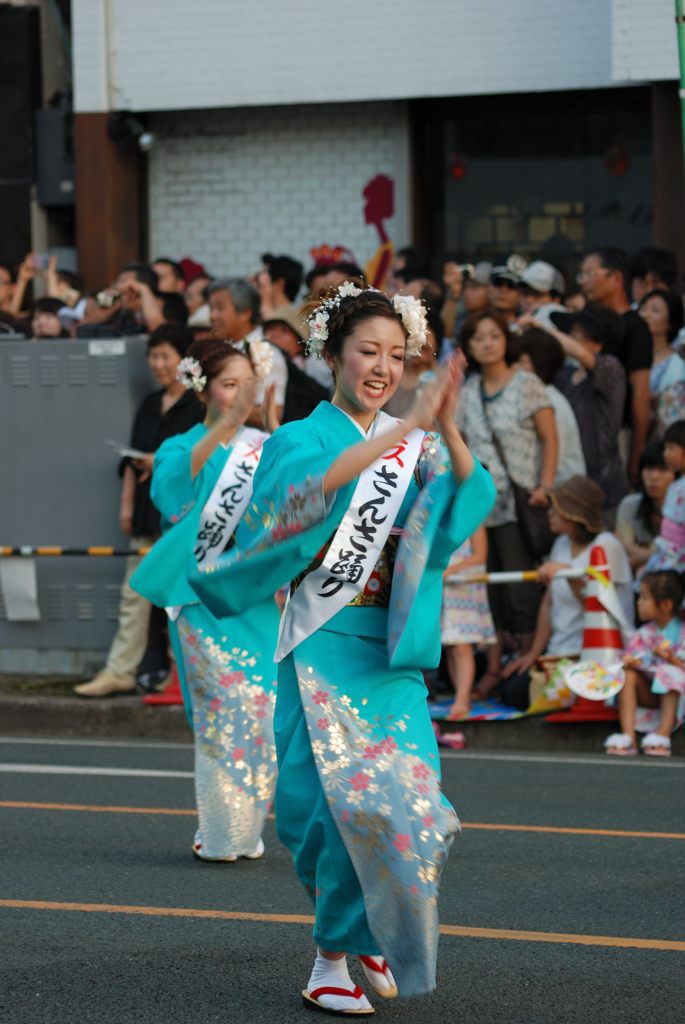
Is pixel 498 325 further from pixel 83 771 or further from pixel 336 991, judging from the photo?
pixel 336 991

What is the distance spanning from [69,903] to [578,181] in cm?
1094

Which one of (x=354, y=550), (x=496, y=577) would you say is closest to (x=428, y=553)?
(x=354, y=550)

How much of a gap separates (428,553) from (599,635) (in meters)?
4.78

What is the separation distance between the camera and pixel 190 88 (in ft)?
53.4

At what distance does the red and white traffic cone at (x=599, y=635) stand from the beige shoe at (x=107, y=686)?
2.75 m

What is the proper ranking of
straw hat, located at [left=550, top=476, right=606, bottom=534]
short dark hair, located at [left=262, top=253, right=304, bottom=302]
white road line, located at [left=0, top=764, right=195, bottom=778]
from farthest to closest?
short dark hair, located at [left=262, top=253, right=304, bottom=302] → straw hat, located at [left=550, top=476, right=606, bottom=534] → white road line, located at [left=0, top=764, right=195, bottom=778]

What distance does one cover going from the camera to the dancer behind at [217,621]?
271 inches

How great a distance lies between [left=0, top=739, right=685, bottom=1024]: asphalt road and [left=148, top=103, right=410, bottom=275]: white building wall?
28.2 ft

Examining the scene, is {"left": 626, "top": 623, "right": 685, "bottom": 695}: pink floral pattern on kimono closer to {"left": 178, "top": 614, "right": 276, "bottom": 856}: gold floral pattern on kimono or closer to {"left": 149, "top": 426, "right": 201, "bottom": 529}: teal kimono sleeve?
{"left": 178, "top": 614, "right": 276, "bottom": 856}: gold floral pattern on kimono

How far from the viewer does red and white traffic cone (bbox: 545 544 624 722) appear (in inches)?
369

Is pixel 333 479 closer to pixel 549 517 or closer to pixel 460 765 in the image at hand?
pixel 460 765

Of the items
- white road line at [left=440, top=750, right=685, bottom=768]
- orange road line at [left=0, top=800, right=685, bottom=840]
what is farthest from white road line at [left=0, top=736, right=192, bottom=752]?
orange road line at [left=0, top=800, right=685, bottom=840]

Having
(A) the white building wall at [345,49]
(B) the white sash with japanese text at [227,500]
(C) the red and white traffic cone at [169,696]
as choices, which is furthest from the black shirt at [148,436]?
(A) the white building wall at [345,49]

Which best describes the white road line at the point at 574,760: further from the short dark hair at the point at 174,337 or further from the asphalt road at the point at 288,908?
the short dark hair at the point at 174,337
